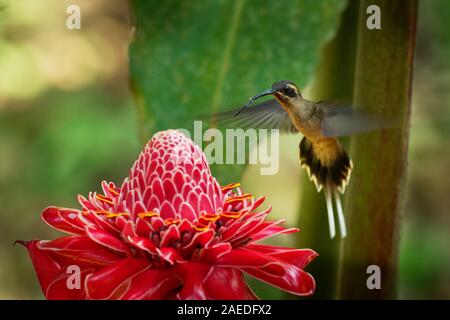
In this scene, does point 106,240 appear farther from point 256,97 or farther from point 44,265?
point 256,97

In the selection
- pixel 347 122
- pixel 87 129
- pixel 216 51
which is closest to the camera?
pixel 347 122

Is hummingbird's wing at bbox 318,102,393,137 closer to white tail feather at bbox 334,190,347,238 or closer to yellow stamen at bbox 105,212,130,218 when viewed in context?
white tail feather at bbox 334,190,347,238

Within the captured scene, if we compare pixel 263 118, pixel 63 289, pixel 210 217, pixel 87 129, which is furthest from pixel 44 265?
pixel 87 129

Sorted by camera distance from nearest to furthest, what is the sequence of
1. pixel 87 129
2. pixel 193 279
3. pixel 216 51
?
1. pixel 193 279
2. pixel 216 51
3. pixel 87 129

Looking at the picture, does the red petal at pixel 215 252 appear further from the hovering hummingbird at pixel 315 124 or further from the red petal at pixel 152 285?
the hovering hummingbird at pixel 315 124

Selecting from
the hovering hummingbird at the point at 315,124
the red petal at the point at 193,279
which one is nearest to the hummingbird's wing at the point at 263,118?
the hovering hummingbird at the point at 315,124

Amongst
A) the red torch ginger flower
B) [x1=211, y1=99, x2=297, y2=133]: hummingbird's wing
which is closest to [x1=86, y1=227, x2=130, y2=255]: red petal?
the red torch ginger flower
